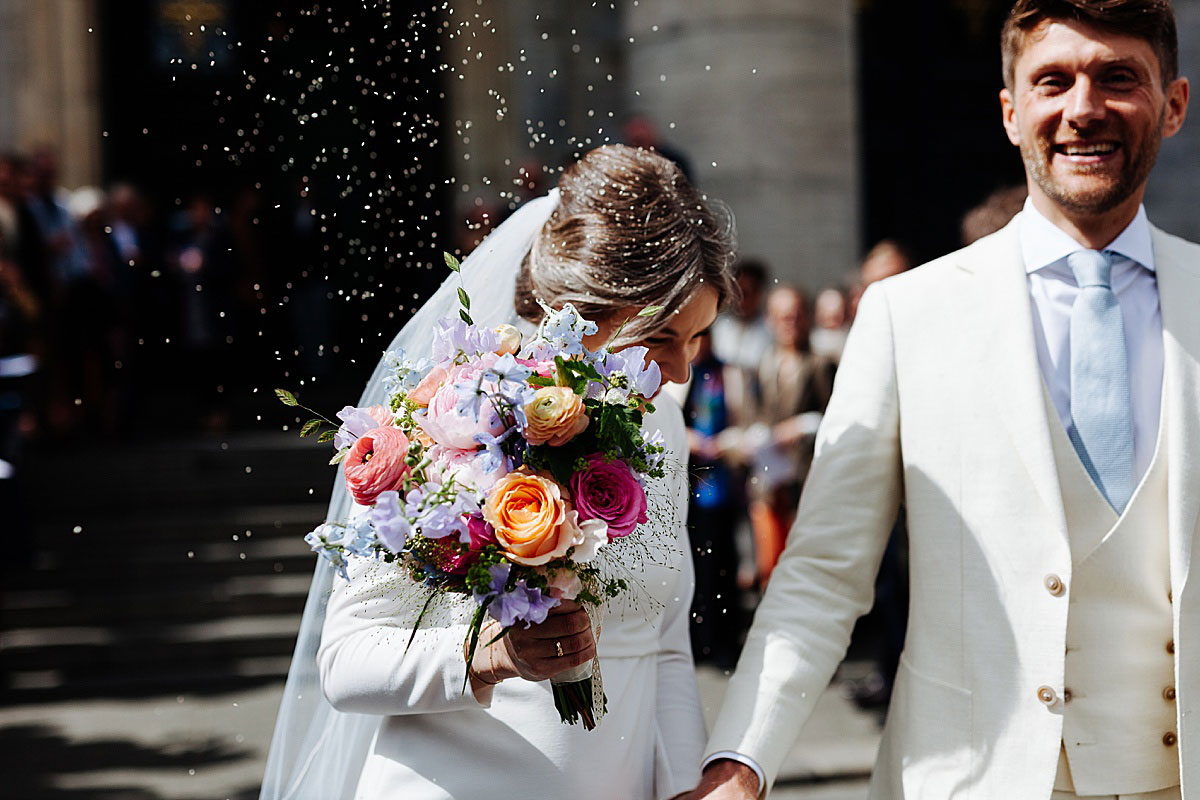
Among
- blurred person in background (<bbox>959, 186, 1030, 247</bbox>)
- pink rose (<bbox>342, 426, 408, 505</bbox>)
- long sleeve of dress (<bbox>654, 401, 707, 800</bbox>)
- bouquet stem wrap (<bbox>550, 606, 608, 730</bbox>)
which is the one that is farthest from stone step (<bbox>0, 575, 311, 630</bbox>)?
pink rose (<bbox>342, 426, 408, 505</bbox>)

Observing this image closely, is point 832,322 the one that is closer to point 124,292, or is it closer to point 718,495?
point 718,495

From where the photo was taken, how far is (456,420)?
1.96 metres

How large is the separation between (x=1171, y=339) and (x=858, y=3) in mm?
10549

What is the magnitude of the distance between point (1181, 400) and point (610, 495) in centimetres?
106

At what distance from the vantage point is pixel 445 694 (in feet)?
6.98

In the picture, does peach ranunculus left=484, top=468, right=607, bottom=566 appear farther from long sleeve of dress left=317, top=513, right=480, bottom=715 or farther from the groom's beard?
the groom's beard

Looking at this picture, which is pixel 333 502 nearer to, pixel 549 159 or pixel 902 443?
pixel 902 443

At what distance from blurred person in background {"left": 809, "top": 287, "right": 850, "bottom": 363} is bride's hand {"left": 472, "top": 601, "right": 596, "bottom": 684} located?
524 cm

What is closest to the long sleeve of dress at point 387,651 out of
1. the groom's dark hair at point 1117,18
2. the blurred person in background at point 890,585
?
the groom's dark hair at point 1117,18

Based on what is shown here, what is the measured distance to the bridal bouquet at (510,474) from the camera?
6.28 feet

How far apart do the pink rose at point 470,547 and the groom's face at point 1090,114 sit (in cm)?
125

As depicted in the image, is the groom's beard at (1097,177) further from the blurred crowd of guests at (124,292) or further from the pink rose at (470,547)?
the blurred crowd of guests at (124,292)

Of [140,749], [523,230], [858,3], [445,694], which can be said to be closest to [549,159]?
[858,3]

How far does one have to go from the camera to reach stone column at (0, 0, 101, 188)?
36.1 feet
